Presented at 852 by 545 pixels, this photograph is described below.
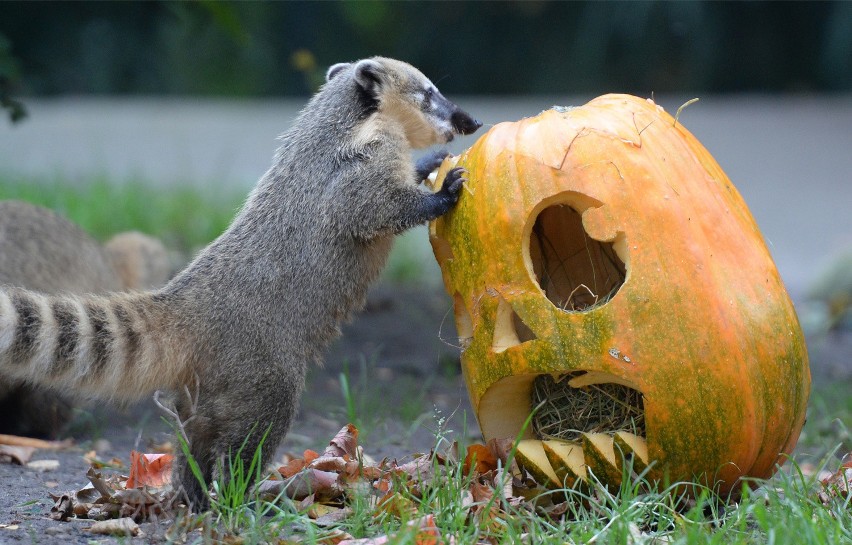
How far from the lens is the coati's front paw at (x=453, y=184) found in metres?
3.71

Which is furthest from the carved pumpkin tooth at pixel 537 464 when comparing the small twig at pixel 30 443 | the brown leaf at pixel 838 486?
the small twig at pixel 30 443

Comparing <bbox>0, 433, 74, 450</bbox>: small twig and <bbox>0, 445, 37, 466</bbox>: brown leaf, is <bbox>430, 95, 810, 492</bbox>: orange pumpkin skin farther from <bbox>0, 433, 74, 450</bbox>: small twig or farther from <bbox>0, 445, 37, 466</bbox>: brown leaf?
<bbox>0, 433, 74, 450</bbox>: small twig

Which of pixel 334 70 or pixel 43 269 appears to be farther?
pixel 43 269

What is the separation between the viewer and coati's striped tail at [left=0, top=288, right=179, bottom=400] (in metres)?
3.36

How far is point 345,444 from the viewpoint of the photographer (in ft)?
12.5

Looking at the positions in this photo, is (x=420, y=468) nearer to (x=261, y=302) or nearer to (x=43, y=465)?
(x=261, y=302)

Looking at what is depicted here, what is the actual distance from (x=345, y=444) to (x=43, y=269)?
2192 millimetres

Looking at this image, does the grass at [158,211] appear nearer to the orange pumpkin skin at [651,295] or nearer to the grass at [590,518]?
the orange pumpkin skin at [651,295]

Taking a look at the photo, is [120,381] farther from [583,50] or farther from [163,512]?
[583,50]

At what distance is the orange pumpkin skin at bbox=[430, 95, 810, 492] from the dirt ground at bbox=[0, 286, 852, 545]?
370mm

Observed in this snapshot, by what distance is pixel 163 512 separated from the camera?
3.38 m

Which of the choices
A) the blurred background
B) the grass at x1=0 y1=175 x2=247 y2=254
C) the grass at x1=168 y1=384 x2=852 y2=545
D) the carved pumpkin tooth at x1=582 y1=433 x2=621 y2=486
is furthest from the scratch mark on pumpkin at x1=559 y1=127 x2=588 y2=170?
the blurred background

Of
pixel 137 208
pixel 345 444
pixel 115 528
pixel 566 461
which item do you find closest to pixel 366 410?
pixel 345 444

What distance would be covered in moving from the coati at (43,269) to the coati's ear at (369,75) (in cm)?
183
